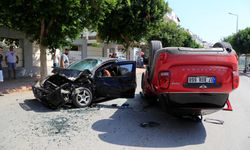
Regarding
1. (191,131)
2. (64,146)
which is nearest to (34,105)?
(64,146)

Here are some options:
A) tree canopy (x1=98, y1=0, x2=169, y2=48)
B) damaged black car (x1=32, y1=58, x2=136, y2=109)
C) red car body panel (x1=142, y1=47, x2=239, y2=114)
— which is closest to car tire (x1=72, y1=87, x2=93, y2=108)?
damaged black car (x1=32, y1=58, x2=136, y2=109)

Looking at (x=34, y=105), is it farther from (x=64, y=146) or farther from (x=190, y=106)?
(x=190, y=106)

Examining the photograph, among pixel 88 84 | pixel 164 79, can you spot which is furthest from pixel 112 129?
pixel 88 84

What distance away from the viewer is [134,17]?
76.1ft

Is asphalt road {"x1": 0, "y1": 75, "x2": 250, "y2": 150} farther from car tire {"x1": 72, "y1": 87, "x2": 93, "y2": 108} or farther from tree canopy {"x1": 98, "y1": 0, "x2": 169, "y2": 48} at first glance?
tree canopy {"x1": 98, "y1": 0, "x2": 169, "y2": 48}

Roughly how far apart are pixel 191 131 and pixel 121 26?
60.3 ft

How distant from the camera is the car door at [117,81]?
888 centimetres

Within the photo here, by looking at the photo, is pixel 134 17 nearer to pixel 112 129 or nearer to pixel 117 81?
pixel 117 81

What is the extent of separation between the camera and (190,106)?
6324 millimetres

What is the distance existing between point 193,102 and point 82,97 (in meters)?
3.33

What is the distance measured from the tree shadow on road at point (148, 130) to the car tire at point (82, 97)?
92cm

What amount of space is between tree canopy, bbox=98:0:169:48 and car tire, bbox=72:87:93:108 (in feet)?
49.7

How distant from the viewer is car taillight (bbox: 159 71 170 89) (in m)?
6.13

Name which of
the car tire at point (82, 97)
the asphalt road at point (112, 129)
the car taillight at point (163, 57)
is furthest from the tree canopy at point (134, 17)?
the car taillight at point (163, 57)
